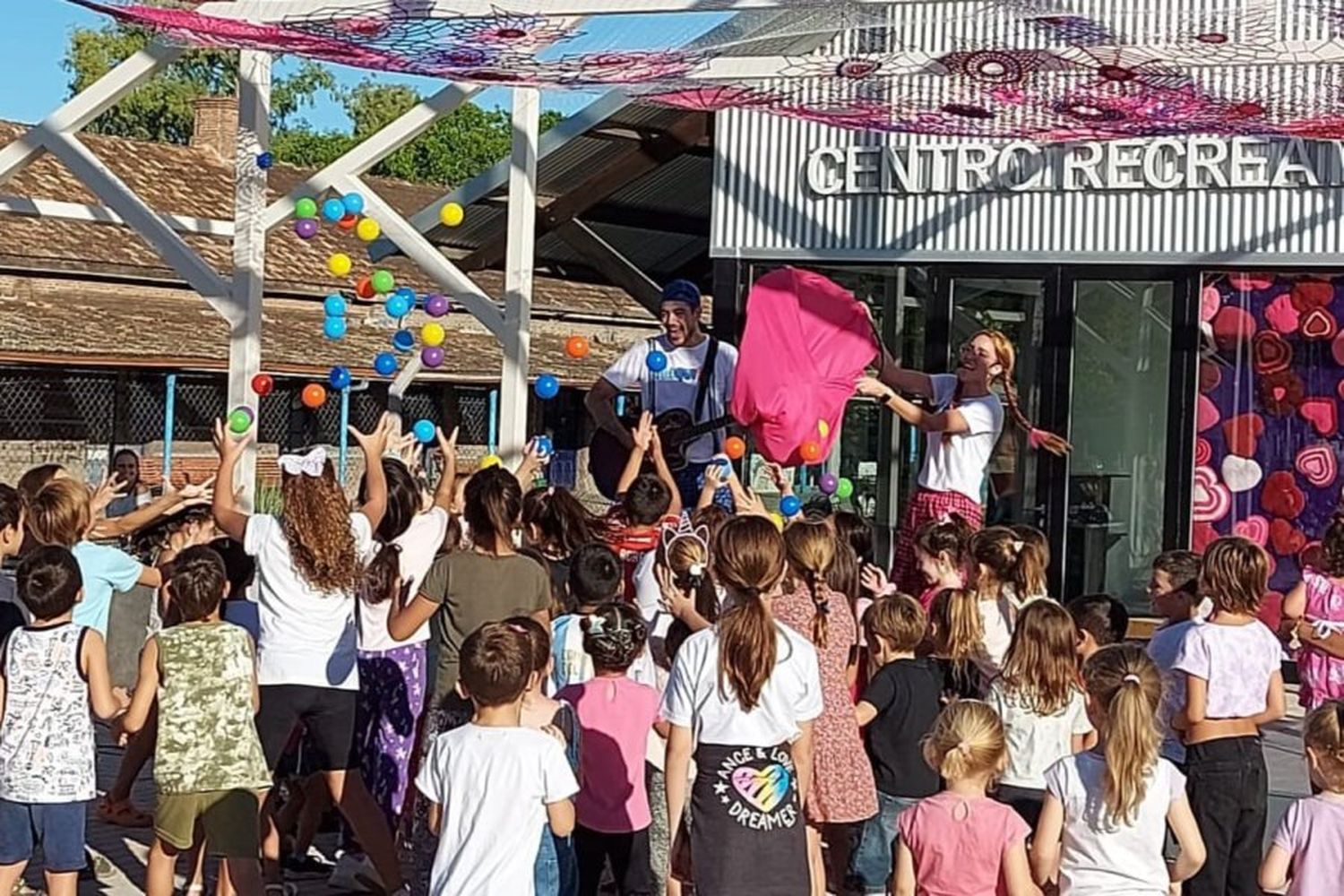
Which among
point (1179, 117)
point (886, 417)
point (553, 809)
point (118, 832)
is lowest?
point (118, 832)

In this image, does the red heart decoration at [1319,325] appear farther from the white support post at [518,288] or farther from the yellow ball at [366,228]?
the yellow ball at [366,228]

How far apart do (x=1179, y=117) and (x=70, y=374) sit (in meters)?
17.6

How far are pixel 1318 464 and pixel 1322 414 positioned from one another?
34cm

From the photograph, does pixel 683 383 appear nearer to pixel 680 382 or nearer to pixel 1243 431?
pixel 680 382

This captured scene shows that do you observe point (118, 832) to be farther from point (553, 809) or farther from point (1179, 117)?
point (1179, 117)

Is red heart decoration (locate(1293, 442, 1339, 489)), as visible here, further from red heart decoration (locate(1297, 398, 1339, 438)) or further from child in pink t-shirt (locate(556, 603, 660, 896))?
child in pink t-shirt (locate(556, 603, 660, 896))

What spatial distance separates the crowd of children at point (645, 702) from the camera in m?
5.79

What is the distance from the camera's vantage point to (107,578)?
8164 mm

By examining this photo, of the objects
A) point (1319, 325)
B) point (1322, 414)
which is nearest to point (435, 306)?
point (1319, 325)

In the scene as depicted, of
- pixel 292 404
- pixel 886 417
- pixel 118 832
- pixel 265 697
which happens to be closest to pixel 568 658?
pixel 265 697

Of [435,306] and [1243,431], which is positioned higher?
[435,306]

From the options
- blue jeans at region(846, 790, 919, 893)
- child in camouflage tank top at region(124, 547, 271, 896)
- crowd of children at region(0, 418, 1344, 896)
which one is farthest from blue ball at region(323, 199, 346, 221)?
blue jeans at region(846, 790, 919, 893)

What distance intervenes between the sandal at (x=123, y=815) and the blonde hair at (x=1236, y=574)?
4.94m

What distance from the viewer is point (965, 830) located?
227 inches
